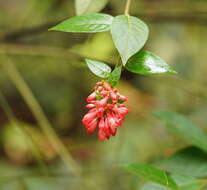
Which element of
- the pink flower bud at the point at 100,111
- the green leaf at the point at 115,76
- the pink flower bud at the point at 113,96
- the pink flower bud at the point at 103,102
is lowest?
the pink flower bud at the point at 100,111

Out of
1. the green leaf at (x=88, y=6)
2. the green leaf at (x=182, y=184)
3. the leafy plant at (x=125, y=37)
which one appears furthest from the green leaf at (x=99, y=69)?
the green leaf at (x=182, y=184)

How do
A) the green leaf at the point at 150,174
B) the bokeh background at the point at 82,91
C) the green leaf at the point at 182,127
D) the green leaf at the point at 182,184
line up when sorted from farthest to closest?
the bokeh background at the point at 82,91 → the green leaf at the point at 182,127 → the green leaf at the point at 182,184 → the green leaf at the point at 150,174

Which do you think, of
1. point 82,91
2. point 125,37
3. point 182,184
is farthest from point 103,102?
point 82,91

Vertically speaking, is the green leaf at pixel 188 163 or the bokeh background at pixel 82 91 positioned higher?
the green leaf at pixel 188 163

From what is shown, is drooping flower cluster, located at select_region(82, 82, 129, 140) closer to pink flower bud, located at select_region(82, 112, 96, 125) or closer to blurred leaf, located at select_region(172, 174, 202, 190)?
pink flower bud, located at select_region(82, 112, 96, 125)

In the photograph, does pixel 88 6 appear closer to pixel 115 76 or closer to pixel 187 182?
pixel 115 76

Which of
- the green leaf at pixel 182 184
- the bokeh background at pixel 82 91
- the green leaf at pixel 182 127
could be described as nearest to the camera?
the green leaf at pixel 182 184

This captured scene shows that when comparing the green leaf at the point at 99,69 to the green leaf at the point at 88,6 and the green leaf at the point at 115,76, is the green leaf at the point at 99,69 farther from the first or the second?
the green leaf at the point at 88,6
